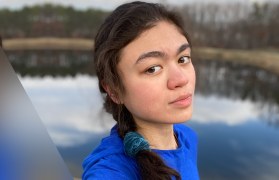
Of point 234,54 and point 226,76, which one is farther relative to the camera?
point 234,54

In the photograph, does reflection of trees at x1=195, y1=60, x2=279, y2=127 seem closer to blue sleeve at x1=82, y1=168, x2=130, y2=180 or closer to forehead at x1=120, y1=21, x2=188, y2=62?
forehead at x1=120, y1=21, x2=188, y2=62

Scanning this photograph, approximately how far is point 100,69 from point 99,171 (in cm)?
29

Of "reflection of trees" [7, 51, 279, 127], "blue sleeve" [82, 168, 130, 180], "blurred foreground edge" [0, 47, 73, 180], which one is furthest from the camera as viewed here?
"reflection of trees" [7, 51, 279, 127]

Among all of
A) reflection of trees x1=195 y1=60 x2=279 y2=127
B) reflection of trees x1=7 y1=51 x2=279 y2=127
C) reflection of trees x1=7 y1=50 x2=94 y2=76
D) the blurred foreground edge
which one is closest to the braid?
the blurred foreground edge

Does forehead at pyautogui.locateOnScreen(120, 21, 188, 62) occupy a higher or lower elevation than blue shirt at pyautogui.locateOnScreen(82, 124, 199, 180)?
higher

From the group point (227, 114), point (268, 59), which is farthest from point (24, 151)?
point (268, 59)

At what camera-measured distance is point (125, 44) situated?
862 mm

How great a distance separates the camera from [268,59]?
24750mm

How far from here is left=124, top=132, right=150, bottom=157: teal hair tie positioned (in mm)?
830

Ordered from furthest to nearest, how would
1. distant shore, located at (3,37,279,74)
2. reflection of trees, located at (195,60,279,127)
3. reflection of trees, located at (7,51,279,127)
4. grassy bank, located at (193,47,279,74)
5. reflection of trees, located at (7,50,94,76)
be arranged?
1. distant shore, located at (3,37,279,74)
2. grassy bank, located at (193,47,279,74)
3. reflection of trees, located at (7,50,94,76)
4. reflection of trees, located at (7,51,279,127)
5. reflection of trees, located at (195,60,279,127)

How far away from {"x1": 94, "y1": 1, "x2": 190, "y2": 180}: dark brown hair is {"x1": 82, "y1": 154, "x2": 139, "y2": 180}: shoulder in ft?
0.08

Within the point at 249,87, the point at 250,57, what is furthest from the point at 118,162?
the point at 250,57

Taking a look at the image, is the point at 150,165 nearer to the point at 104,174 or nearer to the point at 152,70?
the point at 104,174

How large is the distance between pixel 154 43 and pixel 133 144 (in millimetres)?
256
